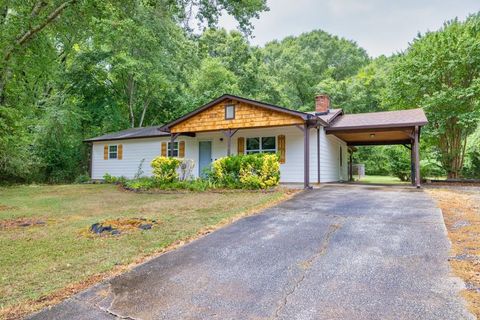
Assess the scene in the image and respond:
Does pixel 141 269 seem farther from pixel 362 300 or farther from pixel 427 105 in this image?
pixel 427 105

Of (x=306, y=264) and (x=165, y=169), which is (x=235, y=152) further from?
(x=306, y=264)

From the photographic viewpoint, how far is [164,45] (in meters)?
14.8

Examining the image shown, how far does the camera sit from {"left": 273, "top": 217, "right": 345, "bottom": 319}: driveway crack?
2720mm

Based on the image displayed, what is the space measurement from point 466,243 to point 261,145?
31.6ft

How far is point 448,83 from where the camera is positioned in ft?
55.1

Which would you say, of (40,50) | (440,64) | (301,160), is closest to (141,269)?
(40,50)

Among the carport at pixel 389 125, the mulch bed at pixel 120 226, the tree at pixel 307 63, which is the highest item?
the tree at pixel 307 63

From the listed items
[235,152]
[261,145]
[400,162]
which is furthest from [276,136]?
[400,162]

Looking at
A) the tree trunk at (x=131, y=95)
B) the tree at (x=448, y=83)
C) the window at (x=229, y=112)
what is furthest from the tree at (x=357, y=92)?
the window at (x=229, y=112)

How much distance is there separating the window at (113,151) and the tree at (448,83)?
1660cm

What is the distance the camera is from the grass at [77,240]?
3.18 m

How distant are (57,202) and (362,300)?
369 inches

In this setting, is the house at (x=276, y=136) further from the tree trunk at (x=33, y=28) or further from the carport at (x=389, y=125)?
the tree trunk at (x=33, y=28)

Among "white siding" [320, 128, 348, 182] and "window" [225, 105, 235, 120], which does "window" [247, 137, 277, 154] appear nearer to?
"window" [225, 105, 235, 120]
